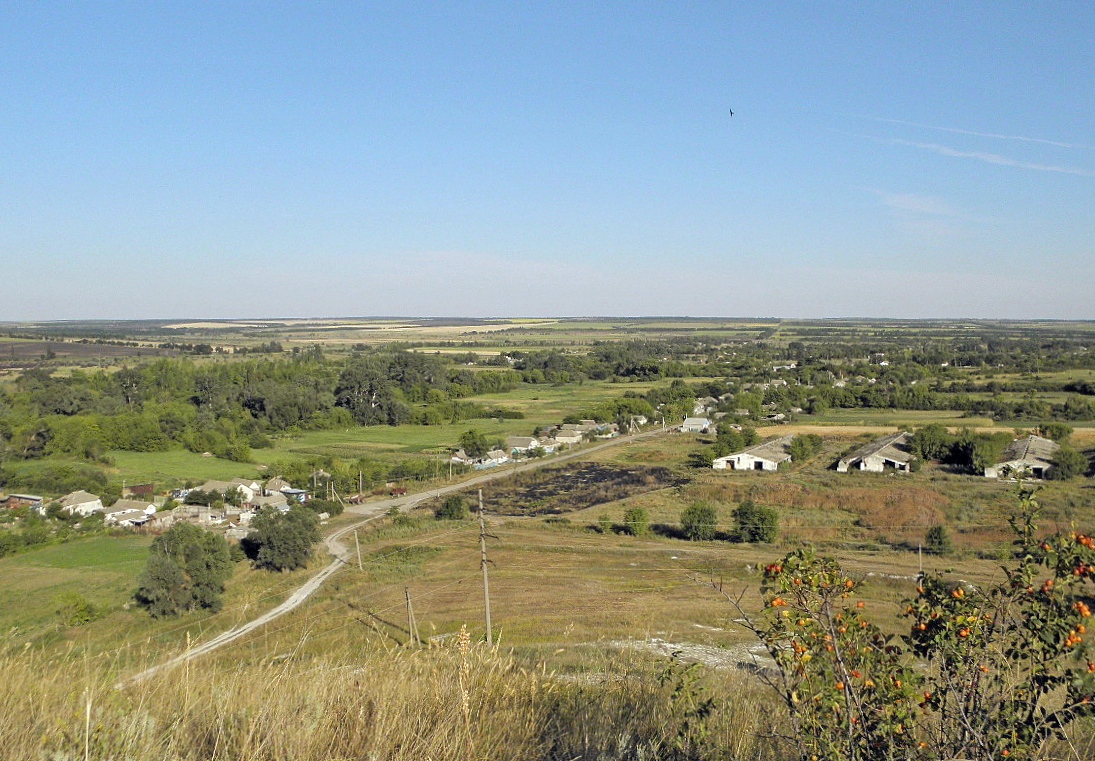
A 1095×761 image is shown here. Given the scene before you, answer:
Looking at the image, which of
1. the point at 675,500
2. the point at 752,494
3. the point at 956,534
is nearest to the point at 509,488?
the point at 675,500

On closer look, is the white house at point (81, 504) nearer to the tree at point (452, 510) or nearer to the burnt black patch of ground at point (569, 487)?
the tree at point (452, 510)

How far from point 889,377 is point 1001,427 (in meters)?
30.2

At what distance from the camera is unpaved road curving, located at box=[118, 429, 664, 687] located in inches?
160

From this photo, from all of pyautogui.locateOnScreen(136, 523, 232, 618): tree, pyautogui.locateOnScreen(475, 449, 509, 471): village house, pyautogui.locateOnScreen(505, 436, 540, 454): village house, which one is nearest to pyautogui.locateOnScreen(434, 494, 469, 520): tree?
pyautogui.locateOnScreen(136, 523, 232, 618): tree

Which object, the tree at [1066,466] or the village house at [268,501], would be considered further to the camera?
the village house at [268,501]

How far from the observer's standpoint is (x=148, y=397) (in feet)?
192

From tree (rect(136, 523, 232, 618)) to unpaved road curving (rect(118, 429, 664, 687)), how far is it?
1.94 meters

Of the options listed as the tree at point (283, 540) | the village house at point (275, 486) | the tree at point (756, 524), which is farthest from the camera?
the village house at point (275, 486)

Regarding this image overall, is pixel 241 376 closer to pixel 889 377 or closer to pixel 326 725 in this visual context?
pixel 889 377

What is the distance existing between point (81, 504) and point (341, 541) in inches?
479

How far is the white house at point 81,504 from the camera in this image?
Result: 1167 inches

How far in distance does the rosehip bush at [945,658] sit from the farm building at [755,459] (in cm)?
3549

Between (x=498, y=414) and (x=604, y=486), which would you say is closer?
(x=604, y=486)

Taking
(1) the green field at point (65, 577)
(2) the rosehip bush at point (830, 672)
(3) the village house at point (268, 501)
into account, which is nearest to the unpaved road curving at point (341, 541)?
(2) the rosehip bush at point (830, 672)
